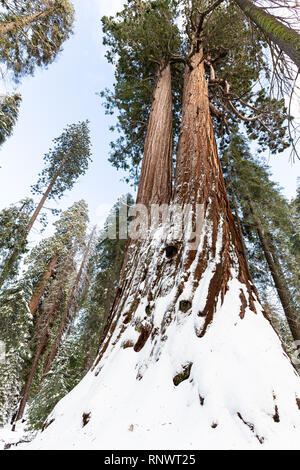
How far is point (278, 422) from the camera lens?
933mm

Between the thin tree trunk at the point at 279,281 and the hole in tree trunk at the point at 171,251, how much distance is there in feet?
18.4

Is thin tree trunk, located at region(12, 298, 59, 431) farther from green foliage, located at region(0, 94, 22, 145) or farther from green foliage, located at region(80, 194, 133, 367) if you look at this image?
green foliage, located at region(0, 94, 22, 145)

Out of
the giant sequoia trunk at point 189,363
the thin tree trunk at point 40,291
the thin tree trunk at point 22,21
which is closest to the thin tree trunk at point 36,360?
the thin tree trunk at point 40,291

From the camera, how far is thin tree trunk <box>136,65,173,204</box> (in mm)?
3020

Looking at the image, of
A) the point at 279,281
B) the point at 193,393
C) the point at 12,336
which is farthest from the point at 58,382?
the point at 193,393

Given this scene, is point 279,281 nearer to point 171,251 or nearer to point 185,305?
point 171,251

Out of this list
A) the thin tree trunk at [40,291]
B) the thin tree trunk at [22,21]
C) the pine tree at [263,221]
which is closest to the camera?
Answer: the thin tree trunk at [22,21]

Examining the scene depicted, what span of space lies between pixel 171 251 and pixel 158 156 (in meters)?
2.11

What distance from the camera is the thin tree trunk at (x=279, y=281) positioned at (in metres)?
6.79

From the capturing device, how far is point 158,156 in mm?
3535

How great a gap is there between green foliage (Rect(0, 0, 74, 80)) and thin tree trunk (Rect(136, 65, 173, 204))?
11.9 feet

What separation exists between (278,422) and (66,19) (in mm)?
10136

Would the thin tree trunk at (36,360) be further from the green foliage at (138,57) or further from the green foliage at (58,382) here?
the green foliage at (138,57)

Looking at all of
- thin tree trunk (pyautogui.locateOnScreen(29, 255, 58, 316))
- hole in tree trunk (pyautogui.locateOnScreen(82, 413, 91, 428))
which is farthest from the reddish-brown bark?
thin tree trunk (pyautogui.locateOnScreen(29, 255, 58, 316))
